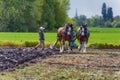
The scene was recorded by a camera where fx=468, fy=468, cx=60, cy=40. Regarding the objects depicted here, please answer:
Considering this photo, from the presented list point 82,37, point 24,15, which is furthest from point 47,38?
point 24,15

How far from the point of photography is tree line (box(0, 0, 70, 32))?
84188 millimetres

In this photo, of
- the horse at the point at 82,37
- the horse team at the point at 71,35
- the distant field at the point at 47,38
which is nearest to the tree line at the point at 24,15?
the distant field at the point at 47,38

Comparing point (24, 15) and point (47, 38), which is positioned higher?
point (24, 15)

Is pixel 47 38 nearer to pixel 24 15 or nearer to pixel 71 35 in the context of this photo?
pixel 71 35

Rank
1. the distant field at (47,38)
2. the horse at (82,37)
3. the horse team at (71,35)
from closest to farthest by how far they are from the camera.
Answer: the horse team at (71,35)
the horse at (82,37)
the distant field at (47,38)

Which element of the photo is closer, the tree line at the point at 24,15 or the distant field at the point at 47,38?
the distant field at the point at 47,38

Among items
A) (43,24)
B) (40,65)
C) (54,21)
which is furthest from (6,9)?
(40,65)

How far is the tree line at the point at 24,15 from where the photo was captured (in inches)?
3314

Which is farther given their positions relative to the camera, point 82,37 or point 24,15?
point 24,15

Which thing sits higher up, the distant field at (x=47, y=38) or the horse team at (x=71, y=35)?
the horse team at (x=71, y=35)

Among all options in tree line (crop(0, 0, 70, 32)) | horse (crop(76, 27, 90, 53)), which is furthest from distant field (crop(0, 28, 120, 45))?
tree line (crop(0, 0, 70, 32))

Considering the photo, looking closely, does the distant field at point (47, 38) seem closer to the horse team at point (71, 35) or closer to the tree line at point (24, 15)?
the horse team at point (71, 35)

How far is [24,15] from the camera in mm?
86500

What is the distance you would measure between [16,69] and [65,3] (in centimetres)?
9976
